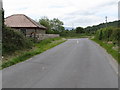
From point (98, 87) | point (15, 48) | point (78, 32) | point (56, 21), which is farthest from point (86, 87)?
point (78, 32)

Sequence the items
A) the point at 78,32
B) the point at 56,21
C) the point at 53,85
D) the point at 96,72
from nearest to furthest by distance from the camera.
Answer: the point at 53,85 < the point at 96,72 < the point at 56,21 < the point at 78,32

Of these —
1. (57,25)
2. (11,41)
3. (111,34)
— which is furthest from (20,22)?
(57,25)

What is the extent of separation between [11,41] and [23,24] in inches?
959

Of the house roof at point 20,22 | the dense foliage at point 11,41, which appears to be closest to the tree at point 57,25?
the house roof at point 20,22

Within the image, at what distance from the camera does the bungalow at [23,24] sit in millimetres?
42094

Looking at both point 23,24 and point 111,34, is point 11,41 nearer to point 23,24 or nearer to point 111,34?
point 111,34

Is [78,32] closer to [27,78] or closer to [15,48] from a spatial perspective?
[15,48]

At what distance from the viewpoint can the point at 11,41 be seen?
764 inches

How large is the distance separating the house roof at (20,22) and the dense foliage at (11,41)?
70.2ft

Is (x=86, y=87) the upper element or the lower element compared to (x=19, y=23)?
lower

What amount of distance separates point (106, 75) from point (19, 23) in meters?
35.1

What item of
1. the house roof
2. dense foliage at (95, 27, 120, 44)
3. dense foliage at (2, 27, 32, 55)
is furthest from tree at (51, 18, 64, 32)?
dense foliage at (2, 27, 32, 55)

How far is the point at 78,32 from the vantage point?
356ft

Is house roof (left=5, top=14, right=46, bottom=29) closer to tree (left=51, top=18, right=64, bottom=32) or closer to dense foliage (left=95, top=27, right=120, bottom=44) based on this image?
dense foliage (left=95, top=27, right=120, bottom=44)
